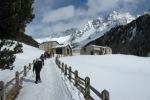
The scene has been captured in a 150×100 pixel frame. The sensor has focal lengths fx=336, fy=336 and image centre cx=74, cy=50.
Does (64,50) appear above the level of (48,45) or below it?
below

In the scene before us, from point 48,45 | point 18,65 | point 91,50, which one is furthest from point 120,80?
point 48,45

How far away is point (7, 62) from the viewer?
20.2m

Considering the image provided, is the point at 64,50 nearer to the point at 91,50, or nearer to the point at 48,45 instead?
the point at 91,50

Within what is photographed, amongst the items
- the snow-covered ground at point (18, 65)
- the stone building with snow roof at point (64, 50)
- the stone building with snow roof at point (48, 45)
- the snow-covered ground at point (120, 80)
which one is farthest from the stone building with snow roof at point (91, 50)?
the snow-covered ground at point (120, 80)

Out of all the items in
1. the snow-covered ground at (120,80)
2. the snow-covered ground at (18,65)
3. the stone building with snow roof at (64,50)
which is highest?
the stone building with snow roof at (64,50)

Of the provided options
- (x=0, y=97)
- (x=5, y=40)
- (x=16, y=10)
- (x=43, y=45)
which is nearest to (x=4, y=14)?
(x=16, y=10)

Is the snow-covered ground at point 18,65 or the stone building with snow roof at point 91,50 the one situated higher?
the stone building with snow roof at point 91,50

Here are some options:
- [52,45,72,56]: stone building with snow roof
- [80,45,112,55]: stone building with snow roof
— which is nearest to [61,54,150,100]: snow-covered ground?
[52,45,72,56]: stone building with snow roof

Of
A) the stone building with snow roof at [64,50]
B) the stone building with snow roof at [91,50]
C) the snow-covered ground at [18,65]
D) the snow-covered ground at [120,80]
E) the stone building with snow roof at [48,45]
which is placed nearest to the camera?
the snow-covered ground at [120,80]

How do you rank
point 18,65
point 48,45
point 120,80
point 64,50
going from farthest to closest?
point 48,45
point 64,50
point 18,65
point 120,80

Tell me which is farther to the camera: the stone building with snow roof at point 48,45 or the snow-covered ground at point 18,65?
the stone building with snow roof at point 48,45

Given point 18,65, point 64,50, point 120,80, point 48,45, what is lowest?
point 120,80

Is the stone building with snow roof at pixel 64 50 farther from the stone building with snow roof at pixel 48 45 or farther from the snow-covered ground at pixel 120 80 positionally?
the snow-covered ground at pixel 120 80

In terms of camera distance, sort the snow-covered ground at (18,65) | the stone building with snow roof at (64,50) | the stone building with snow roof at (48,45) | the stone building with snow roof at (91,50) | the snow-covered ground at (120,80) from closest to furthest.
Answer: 1. the snow-covered ground at (120,80)
2. the snow-covered ground at (18,65)
3. the stone building with snow roof at (64,50)
4. the stone building with snow roof at (91,50)
5. the stone building with snow roof at (48,45)
